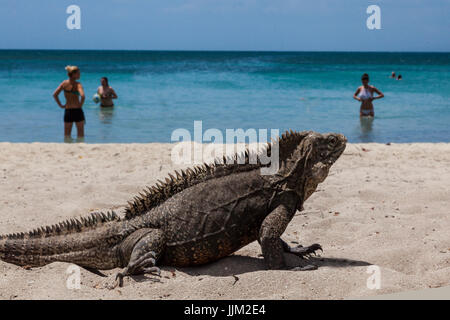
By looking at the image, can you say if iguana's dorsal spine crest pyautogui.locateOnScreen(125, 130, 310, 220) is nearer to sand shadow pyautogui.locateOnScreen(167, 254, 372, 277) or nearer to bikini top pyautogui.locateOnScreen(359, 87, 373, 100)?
sand shadow pyautogui.locateOnScreen(167, 254, 372, 277)

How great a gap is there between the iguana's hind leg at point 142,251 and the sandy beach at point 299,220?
8 cm

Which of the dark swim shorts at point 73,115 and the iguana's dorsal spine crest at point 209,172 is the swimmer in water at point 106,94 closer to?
the dark swim shorts at point 73,115

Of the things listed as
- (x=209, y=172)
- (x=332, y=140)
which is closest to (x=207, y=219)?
(x=209, y=172)

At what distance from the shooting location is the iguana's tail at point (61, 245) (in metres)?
3.94

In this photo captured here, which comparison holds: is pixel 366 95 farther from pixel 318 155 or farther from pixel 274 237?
pixel 274 237

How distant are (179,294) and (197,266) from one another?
60 centimetres

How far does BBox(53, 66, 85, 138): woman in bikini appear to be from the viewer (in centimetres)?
1095

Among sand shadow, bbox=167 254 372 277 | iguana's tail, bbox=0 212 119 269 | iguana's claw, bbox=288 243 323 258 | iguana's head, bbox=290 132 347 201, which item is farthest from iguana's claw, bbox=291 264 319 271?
iguana's tail, bbox=0 212 119 269

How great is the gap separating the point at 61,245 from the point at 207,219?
1251mm

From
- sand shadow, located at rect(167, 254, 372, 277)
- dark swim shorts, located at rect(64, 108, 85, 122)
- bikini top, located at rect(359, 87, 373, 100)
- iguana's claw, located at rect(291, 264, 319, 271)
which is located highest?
bikini top, located at rect(359, 87, 373, 100)

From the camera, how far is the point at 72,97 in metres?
11.5

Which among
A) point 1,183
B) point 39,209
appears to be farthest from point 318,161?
point 1,183

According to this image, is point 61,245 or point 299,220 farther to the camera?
point 299,220

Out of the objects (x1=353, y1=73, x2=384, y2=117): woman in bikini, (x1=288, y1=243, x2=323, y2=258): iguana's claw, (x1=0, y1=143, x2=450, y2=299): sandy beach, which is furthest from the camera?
(x1=353, y1=73, x2=384, y2=117): woman in bikini
